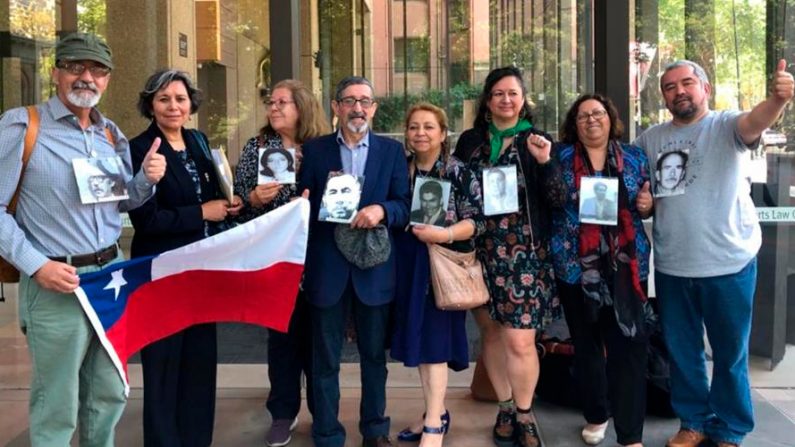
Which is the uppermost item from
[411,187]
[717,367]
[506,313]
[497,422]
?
[411,187]

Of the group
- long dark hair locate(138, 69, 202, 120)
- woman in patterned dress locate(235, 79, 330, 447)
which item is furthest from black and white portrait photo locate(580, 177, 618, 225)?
long dark hair locate(138, 69, 202, 120)

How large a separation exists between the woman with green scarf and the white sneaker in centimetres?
37

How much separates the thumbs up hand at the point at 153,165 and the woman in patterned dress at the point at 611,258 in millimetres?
1984

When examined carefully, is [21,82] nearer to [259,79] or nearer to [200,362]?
[259,79]

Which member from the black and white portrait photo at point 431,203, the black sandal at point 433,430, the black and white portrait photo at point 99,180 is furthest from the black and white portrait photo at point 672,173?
the black and white portrait photo at point 99,180

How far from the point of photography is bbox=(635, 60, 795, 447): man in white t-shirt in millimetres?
3576

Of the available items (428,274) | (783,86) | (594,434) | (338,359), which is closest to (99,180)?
(338,359)

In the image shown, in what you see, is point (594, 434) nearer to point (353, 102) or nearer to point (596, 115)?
point (596, 115)

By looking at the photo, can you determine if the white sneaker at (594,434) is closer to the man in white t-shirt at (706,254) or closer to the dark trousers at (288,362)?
the man in white t-shirt at (706,254)

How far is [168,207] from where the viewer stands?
3395 millimetres

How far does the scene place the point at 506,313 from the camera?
12.0 feet

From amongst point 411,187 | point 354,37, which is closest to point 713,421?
point 411,187

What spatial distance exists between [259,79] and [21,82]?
2550 millimetres

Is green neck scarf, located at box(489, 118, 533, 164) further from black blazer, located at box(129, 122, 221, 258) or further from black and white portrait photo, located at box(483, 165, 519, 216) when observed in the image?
black blazer, located at box(129, 122, 221, 258)
